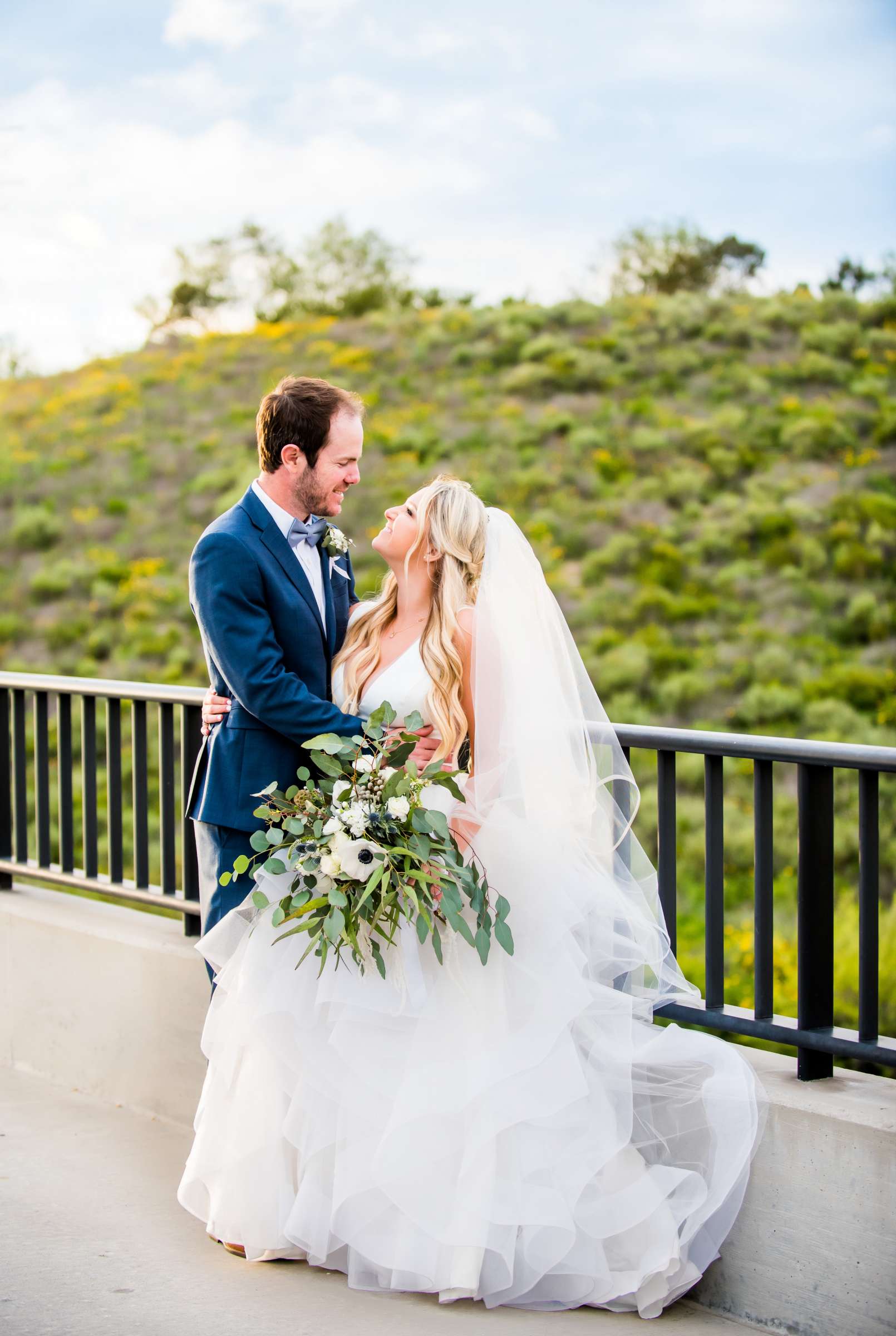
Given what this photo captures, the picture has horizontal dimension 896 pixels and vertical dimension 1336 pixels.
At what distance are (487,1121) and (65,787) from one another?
8.33 ft

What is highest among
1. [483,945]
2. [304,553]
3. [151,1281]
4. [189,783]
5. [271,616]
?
[304,553]

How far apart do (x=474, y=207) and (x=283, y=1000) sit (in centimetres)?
3160

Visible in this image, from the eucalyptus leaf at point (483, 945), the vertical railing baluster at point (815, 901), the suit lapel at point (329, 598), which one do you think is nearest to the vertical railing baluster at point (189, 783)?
the suit lapel at point (329, 598)

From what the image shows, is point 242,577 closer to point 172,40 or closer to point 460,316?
point 460,316

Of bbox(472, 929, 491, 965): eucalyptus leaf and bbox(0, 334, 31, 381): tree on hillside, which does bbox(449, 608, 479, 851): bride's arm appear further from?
bbox(0, 334, 31, 381): tree on hillside

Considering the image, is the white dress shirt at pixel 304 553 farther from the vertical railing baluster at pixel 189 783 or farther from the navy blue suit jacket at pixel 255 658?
the vertical railing baluster at pixel 189 783

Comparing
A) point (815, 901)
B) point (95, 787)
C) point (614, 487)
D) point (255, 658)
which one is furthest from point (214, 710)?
point (614, 487)

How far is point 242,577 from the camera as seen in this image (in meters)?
3.20

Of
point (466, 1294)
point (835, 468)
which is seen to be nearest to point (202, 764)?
point (466, 1294)

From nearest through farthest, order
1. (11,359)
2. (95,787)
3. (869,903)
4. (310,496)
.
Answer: (869,903), (310,496), (95,787), (11,359)

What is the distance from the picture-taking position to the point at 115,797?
4.56 m

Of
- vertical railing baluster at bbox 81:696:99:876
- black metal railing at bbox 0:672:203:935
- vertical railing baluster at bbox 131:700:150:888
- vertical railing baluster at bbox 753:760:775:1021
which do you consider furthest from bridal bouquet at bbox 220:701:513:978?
vertical railing baluster at bbox 81:696:99:876

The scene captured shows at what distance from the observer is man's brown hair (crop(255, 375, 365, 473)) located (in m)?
3.28

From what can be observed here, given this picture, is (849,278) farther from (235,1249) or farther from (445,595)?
(235,1249)
